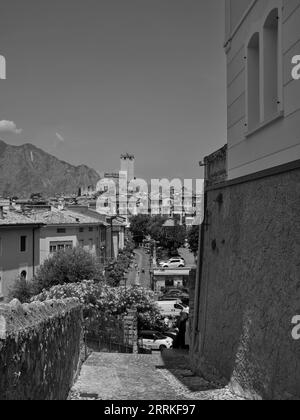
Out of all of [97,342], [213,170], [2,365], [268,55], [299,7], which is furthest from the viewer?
[97,342]

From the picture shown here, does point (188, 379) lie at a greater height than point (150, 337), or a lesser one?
greater

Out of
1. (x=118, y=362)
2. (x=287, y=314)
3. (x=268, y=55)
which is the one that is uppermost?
(x=268, y=55)

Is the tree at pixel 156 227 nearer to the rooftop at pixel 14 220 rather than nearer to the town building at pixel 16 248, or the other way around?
the town building at pixel 16 248

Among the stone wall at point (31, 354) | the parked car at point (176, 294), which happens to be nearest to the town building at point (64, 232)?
the parked car at point (176, 294)

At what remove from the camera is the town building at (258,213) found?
5.60 metres

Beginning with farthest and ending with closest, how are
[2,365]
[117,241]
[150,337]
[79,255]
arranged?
[117,241]
[79,255]
[150,337]
[2,365]

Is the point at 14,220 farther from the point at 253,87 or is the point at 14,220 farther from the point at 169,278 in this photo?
the point at 253,87

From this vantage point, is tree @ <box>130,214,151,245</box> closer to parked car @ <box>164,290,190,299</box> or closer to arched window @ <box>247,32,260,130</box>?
parked car @ <box>164,290,190,299</box>

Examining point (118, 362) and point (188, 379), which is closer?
point (188, 379)

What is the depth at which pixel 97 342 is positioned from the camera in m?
16.5

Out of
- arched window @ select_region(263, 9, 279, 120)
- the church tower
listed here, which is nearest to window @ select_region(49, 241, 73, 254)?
arched window @ select_region(263, 9, 279, 120)

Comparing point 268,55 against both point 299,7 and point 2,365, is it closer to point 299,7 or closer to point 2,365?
point 299,7
